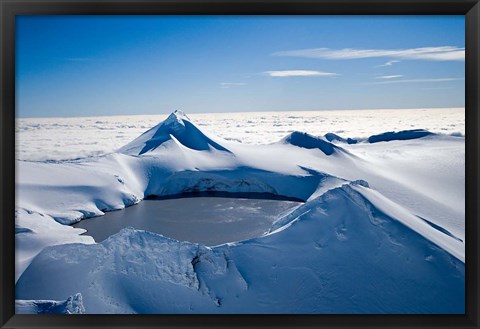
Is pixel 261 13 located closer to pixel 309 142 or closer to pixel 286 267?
pixel 286 267

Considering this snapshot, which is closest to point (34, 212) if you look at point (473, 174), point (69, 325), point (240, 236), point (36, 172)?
point (36, 172)

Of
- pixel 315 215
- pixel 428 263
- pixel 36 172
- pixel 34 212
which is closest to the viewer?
pixel 428 263

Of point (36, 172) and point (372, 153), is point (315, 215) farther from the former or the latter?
point (372, 153)

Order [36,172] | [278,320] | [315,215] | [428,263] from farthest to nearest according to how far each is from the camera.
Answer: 1. [36,172]
2. [315,215]
3. [428,263]
4. [278,320]

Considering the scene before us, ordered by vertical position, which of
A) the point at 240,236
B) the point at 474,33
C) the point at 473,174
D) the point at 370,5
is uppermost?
the point at 370,5

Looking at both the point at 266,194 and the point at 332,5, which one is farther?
the point at 266,194

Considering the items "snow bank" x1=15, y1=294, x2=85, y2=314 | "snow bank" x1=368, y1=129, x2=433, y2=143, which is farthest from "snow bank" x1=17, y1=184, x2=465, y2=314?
"snow bank" x1=368, y1=129, x2=433, y2=143

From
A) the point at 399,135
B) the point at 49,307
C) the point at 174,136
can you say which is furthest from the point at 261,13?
the point at 399,135
